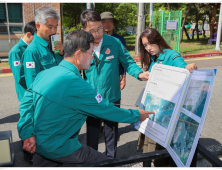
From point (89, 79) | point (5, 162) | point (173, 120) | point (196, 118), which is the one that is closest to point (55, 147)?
point (173, 120)

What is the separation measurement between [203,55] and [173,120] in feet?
42.1

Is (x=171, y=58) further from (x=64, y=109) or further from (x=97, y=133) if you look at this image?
(x=64, y=109)

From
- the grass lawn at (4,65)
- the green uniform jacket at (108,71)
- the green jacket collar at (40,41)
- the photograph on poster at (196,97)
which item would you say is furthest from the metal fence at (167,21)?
the photograph on poster at (196,97)

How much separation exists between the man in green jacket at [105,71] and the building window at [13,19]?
11.6 m

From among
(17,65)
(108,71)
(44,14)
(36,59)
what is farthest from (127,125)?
(44,14)

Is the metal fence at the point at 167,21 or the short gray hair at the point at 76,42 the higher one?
the metal fence at the point at 167,21

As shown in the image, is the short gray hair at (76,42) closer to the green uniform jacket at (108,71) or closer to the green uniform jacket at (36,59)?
the green uniform jacket at (36,59)

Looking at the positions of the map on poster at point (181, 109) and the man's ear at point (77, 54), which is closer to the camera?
the map on poster at point (181, 109)

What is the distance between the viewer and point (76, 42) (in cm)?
163

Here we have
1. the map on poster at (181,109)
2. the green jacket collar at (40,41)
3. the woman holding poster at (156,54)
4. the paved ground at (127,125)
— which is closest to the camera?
the map on poster at (181,109)

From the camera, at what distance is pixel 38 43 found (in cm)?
263

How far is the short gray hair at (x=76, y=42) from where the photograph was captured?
1.63m

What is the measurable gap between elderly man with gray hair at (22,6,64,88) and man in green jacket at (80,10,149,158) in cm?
37

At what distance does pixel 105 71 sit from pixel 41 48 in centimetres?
80
